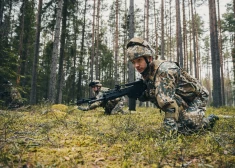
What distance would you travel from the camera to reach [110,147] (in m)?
2.88

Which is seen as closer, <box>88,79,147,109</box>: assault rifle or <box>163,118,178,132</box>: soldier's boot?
<box>163,118,178,132</box>: soldier's boot

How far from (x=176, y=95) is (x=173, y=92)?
0.42 metres

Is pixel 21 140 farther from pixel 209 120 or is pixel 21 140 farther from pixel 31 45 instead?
pixel 31 45

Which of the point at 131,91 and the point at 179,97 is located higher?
the point at 131,91

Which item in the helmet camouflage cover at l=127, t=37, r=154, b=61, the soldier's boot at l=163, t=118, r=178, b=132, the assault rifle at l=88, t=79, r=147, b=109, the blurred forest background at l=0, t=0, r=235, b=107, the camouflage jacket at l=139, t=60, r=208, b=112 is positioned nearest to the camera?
the soldier's boot at l=163, t=118, r=178, b=132

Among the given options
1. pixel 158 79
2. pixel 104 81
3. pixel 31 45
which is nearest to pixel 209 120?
pixel 158 79

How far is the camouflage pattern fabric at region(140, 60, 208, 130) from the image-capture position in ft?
10.2

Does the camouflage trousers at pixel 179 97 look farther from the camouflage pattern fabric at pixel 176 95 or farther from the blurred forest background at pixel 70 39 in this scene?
the blurred forest background at pixel 70 39

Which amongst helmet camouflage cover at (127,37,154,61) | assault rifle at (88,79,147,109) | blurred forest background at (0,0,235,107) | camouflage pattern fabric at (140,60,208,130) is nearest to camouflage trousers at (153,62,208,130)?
camouflage pattern fabric at (140,60,208,130)

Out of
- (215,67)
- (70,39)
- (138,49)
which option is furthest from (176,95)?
(70,39)

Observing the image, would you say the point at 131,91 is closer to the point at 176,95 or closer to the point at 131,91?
the point at 131,91

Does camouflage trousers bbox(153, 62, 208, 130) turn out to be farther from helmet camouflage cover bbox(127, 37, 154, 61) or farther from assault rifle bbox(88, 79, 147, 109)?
assault rifle bbox(88, 79, 147, 109)

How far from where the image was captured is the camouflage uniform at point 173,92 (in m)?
3.12

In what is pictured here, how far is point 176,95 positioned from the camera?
356 centimetres
